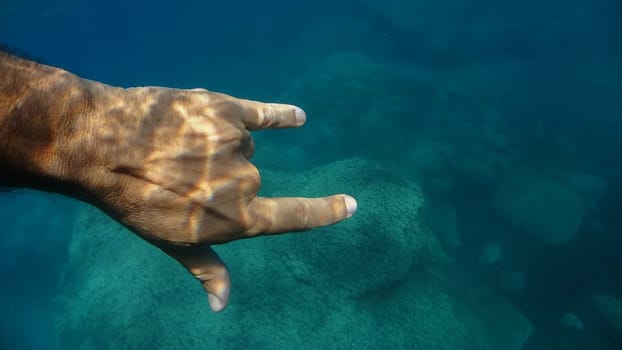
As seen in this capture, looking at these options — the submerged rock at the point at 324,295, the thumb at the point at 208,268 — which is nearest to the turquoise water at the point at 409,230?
the submerged rock at the point at 324,295

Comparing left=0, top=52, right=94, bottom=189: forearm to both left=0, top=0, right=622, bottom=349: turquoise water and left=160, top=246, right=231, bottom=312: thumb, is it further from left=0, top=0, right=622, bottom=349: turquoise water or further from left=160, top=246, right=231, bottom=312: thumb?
left=0, top=0, right=622, bottom=349: turquoise water

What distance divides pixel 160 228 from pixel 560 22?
2149 cm

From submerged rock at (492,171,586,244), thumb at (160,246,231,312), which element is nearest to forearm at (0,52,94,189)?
thumb at (160,246,231,312)

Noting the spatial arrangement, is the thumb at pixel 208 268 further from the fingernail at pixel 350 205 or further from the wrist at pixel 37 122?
the fingernail at pixel 350 205

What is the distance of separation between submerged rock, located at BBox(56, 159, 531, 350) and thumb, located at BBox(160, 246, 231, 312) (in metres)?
5.20

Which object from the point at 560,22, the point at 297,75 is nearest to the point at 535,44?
the point at 560,22

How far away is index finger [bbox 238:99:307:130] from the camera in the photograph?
1588 mm

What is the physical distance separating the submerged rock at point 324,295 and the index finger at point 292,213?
535 centimetres

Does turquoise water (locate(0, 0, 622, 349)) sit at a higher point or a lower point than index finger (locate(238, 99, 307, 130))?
lower

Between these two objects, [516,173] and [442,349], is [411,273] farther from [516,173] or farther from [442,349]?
[516,173]

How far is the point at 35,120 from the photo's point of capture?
1.13 m

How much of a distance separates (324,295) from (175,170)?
5.82m

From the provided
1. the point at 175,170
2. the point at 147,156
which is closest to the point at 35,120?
the point at 147,156

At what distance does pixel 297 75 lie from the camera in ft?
52.1
